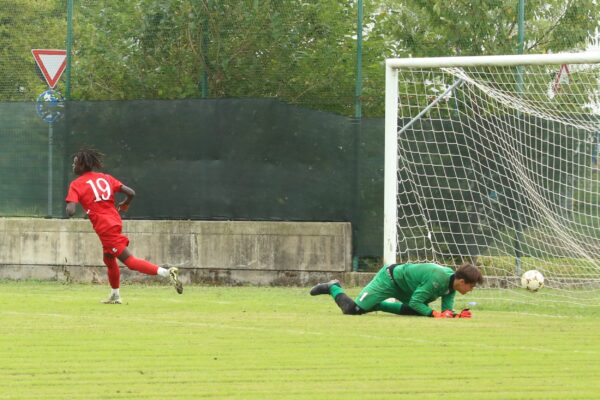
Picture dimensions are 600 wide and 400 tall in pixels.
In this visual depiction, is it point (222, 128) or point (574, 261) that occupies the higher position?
point (222, 128)

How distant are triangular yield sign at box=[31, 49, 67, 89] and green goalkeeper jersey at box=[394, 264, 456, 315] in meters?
9.01

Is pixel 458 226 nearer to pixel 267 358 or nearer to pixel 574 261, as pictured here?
pixel 574 261

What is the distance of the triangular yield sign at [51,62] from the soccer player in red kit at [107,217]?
531cm

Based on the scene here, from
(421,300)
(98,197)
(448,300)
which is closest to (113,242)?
(98,197)

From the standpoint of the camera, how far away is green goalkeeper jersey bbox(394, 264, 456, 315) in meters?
14.4

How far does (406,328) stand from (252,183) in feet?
26.0

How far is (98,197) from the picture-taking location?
1673 cm

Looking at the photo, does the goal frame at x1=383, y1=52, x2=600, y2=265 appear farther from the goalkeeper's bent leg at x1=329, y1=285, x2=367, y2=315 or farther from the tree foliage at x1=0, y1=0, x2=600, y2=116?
the tree foliage at x1=0, y1=0, x2=600, y2=116

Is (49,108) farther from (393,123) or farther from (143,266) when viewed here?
(393,123)

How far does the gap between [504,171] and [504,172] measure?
2 cm

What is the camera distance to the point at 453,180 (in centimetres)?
2028

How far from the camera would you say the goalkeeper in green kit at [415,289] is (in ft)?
46.9

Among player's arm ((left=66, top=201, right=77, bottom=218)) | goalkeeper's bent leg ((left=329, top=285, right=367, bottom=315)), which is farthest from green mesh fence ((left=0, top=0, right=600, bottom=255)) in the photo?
goalkeeper's bent leg ((left=329, top=285, right=367, bottom=315))

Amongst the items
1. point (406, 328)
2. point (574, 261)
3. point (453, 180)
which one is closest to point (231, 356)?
point (406, 328)
